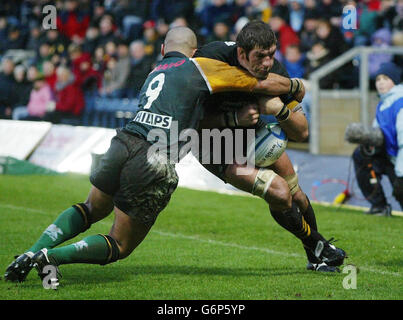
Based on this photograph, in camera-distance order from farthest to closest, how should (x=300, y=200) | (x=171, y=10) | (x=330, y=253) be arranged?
(x=171, y=10) → (x=300, y=200) → (x=330, y=253)

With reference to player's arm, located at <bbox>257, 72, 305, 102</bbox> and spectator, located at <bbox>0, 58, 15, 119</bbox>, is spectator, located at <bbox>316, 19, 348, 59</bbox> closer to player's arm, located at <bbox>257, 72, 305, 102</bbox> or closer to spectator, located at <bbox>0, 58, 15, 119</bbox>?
spectator, located at <bbox>0, 58, 15, 119</bbox>

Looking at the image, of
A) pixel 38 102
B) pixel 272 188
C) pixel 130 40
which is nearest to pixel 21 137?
pixel 38 102

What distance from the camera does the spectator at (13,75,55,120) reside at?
1958 cm

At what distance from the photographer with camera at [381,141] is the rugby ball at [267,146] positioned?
2.77 m

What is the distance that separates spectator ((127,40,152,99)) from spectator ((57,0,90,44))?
4.29m

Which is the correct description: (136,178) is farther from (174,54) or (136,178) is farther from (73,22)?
(73,22)

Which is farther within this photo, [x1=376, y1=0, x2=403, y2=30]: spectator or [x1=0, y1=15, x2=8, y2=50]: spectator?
[x1=0, y1=15, x2=8, y2=50]: spectator

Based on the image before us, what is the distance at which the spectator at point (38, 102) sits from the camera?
771 inches

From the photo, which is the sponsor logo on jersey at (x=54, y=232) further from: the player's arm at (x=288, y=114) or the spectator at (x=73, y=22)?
the spectator at (x=73, y=22)

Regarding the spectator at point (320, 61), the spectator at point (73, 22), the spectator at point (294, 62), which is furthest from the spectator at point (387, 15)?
the spectator at point (73, 22)

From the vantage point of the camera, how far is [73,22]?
23438mm

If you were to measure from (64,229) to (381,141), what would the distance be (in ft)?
17.2

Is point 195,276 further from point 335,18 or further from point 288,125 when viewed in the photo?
point 335,18

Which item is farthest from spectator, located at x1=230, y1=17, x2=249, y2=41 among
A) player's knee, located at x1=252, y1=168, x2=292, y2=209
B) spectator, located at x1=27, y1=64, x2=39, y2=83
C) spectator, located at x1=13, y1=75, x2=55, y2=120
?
player's knee, located at x1=252, y1=168, x2=292, y2=209
